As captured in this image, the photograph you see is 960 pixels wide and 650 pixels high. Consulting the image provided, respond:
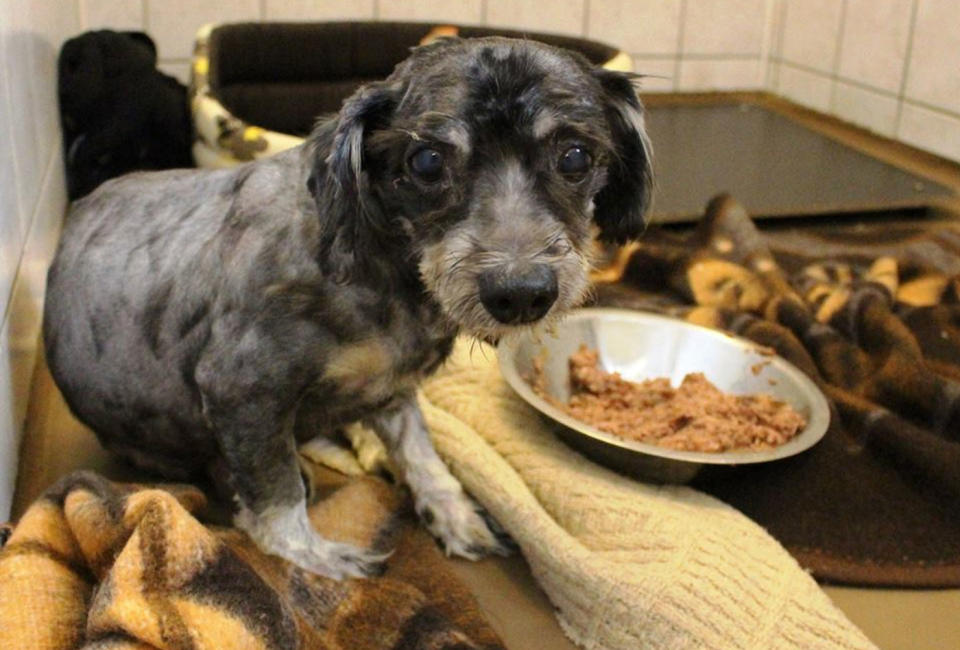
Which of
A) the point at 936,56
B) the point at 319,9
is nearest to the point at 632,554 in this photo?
the point at 936,56

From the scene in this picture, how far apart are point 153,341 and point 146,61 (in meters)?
1.68

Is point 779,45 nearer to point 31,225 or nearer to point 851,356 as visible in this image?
point 851,356

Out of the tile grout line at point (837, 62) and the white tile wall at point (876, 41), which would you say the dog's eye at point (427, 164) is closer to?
the white tile wall at point (876, 41)

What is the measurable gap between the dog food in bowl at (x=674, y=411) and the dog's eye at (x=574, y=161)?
642 millimetres

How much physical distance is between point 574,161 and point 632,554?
2.13 ft

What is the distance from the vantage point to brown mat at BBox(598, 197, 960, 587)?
6.26 ft

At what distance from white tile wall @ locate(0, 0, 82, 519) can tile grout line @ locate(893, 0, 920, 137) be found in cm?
275

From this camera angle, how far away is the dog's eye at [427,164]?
147 centimetres

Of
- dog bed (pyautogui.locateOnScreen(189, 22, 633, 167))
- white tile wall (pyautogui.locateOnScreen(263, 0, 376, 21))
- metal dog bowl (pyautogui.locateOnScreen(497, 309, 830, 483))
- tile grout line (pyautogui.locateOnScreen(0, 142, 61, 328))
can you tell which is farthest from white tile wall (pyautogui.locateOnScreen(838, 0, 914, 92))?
tile grout line (pyautogui.locateOnScreen(0, 142, 61, 328))

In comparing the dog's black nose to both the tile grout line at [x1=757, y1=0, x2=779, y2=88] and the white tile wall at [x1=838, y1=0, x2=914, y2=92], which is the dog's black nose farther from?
the tile grout line at [x1=757, y1=0, x2=779, y2=88]

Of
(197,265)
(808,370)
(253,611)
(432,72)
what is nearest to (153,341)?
(197,265)

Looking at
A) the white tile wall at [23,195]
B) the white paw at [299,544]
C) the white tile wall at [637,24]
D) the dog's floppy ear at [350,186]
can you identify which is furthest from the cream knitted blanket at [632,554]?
the white tile wall at [637,24]

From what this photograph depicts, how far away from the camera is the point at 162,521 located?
1432mm

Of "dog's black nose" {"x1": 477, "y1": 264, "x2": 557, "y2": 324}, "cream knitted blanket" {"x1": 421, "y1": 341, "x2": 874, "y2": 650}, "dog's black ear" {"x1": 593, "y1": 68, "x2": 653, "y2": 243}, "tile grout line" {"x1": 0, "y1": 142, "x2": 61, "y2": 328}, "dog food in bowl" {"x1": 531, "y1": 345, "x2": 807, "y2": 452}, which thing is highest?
"dog's black ear" {"x1": 593, "y1": 68, "x2": 653, "y2": 243}
